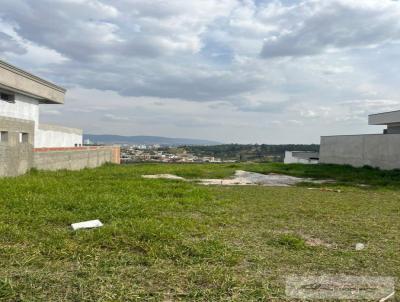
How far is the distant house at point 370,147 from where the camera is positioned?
21.6 metres

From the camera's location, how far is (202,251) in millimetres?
4520

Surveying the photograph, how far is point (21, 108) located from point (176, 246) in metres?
19.5

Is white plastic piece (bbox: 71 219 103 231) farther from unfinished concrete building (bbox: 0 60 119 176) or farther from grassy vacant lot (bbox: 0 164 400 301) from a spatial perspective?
unfinished concrete building (bbox: 0 60 119 176)

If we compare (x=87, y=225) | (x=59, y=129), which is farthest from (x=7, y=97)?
(x=87, y=225)

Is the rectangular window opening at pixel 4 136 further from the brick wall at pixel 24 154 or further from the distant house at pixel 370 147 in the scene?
the distant house at pixel 370 147

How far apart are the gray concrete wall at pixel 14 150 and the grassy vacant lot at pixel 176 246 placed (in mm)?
3464

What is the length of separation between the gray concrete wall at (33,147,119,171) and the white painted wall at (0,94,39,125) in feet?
12.9

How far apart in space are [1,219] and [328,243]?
4.68 meters

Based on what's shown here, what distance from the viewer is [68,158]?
17.0 metres

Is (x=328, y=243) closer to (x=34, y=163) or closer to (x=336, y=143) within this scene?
(x=34, y=163)

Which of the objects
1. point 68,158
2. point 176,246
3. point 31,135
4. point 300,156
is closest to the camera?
point 176,246

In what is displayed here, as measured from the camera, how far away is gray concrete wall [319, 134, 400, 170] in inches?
847

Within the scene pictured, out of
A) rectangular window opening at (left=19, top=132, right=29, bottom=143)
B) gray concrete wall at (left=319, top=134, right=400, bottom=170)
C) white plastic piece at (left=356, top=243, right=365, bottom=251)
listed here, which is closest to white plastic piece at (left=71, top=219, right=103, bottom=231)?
white plastic piece at (left=356, top=243, right=365, bottom=251)

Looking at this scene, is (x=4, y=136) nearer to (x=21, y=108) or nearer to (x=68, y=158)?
(x=68, y=158)
